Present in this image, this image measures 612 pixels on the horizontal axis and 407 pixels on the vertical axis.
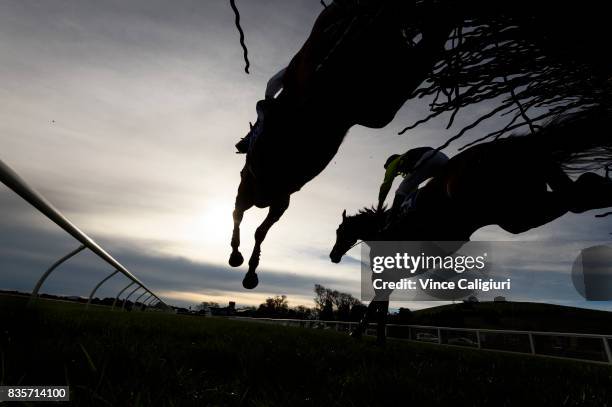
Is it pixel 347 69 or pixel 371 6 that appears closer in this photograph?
pixel 371 6

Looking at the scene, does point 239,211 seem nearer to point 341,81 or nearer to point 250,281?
point 250,281

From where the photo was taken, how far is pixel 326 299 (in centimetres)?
5297

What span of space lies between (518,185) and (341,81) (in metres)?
2.04

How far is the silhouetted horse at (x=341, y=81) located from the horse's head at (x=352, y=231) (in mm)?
3802

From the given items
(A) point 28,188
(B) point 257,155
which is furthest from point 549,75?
(A) point 28,188

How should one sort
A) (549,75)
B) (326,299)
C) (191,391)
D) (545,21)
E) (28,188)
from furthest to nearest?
(326,299), (28,188), (549,75), (545,21), (191,391)

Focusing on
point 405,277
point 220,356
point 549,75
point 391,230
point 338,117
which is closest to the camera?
point 549,75

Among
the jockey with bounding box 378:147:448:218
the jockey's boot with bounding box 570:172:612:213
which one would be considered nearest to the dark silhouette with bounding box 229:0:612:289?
the jockey's boot with bounding box 570:172:612:213

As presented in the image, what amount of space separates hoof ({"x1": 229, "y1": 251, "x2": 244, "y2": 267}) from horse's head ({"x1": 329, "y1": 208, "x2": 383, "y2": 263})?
7.41 feet

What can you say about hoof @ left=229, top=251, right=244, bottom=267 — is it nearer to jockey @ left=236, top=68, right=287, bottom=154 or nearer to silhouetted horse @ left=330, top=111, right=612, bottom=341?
silhouetted horse @ left=330, top=111, right=612, bottom=341

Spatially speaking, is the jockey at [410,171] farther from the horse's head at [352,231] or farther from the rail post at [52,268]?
the rail post at [52,268]

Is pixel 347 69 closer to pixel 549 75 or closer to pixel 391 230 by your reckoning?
pixel 549 75

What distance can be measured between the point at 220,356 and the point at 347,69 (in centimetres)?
190

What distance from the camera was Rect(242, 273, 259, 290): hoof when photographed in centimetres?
456
